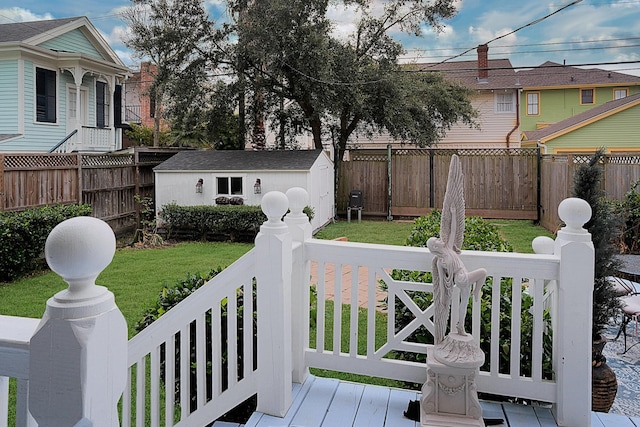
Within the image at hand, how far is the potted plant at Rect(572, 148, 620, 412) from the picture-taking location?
8.26 feet

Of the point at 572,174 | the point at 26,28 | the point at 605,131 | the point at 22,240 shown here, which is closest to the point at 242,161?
the point at 22,240

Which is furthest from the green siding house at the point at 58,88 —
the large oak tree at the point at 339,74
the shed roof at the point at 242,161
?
the large oak tree at the point at 339,74

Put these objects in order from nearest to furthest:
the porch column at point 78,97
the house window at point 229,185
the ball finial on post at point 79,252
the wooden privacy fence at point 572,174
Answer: the ball finial on post at point 79,252, the wooden privacy fence at point 572,174, the house window at point 229,185, the porch column at point 78,97

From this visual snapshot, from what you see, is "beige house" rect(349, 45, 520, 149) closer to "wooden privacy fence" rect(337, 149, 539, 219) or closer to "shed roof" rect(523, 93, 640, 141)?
"shed roof" rect(523, 93, 640, 141)

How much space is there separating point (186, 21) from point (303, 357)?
12055mm

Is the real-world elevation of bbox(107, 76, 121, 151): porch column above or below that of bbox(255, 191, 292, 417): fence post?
above

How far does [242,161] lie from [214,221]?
6.45ft

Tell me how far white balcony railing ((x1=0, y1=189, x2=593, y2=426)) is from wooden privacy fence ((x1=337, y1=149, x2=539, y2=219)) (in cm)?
1050

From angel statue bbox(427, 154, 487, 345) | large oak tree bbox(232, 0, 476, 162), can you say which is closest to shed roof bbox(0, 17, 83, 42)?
large oak tree bbox(232, 0, 476, 162)

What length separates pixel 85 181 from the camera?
30.5 ft

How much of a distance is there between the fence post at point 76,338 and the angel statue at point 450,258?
1.47 metres

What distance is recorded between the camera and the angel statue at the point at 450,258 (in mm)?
1972

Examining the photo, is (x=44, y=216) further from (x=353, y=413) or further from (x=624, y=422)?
(x=624, y=422)

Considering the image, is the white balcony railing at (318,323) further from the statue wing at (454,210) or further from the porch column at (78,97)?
the porch column at (78,97)
